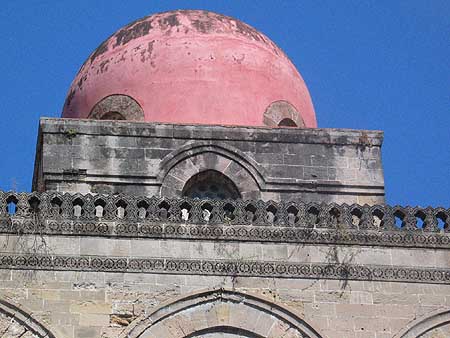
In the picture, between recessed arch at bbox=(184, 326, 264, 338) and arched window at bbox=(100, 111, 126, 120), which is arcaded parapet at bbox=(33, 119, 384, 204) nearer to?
arched window at bbox=(100, 111, 126, 120)

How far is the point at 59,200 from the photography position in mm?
16797

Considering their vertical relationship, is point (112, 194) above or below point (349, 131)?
below

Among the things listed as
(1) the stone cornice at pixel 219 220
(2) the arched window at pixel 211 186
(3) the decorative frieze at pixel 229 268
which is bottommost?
(3) the decorative frieze at pixel 229 268

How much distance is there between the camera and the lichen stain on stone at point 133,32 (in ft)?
67.2

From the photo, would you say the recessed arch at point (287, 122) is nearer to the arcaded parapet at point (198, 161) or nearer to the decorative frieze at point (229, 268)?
the arcaded parapet at point (198, 161)

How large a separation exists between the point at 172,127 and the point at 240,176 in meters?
0.99

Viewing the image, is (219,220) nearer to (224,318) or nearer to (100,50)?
(224,318)

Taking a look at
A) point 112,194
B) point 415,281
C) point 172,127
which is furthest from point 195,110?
point 415,281

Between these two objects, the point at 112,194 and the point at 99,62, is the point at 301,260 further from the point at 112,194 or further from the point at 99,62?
the point at 99,62

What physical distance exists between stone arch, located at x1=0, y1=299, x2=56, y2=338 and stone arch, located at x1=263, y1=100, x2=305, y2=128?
500 centimetres

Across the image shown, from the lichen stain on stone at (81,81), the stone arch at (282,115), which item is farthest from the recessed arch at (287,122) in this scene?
the lichen stain on stone at (81,81)

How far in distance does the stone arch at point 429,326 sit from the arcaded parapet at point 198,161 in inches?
101

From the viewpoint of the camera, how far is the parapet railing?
16719mm

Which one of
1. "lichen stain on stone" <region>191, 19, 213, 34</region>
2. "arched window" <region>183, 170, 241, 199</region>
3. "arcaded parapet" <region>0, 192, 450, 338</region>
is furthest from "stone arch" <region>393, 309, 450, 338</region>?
"lichen stain on stone" <region>191, 19, 213, 34</region>
